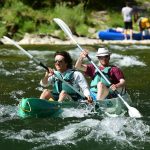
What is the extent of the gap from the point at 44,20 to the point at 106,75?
1434cm

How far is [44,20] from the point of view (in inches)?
885

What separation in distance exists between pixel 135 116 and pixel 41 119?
1.54 meters

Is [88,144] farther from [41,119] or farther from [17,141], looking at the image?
[41,119]

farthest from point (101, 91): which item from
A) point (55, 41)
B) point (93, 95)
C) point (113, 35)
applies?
point (113, 35)

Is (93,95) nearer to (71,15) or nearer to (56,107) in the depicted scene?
(56,107)

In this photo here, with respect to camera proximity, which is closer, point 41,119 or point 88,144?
point 88,144

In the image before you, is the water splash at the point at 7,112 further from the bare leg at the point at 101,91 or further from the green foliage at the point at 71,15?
the green foliage at the point at 71,15

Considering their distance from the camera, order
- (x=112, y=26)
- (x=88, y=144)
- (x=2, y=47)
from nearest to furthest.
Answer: (x=88, y=144) < (x=2, y=47) < (x=112, y=26)

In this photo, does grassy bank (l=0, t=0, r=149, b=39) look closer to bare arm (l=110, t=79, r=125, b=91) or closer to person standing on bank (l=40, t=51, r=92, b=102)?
person standing on bank (l=40, t=51, r=92, b=102)

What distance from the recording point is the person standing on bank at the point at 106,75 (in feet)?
27.2

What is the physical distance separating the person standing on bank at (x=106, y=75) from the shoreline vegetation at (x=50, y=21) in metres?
10.7

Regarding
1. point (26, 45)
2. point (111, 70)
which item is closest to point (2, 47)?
point (26, 45)

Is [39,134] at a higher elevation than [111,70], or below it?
below

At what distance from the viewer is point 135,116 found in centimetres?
808
